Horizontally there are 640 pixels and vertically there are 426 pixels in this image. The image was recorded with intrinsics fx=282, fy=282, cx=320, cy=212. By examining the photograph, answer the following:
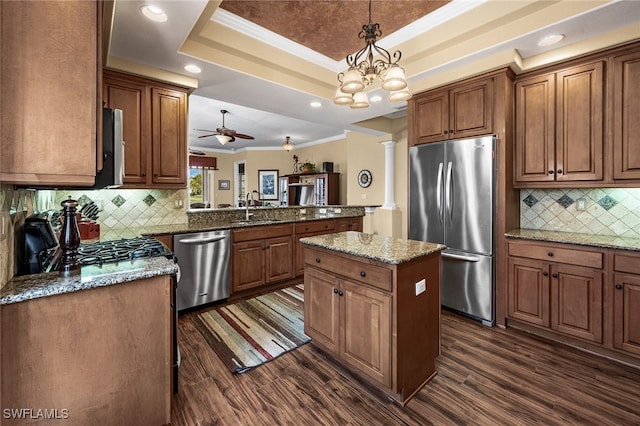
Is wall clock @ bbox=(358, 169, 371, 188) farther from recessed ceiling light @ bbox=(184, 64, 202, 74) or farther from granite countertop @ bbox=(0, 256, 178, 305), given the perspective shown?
granite countertop @ bbox=(0, 256, 178, 305)

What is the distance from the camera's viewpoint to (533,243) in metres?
2.54

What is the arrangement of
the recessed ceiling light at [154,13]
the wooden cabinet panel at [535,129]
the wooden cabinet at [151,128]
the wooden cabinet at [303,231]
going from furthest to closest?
the wooden cabinet at [303,231]
the wooden cabinet at [151,128]
the wooden cabinet panel at [535,129]
the recessed ceiling light at [154,13]

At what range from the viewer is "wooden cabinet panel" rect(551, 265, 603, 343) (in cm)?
224

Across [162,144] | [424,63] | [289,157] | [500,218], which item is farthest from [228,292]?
[289,157]

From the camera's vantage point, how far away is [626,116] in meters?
2.30

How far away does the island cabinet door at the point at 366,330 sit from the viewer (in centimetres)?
173

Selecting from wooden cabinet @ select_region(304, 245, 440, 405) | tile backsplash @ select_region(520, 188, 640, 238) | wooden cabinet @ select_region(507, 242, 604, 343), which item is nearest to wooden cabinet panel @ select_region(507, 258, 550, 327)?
wooden cabinet @ select_region(507, 242, 604, 343)

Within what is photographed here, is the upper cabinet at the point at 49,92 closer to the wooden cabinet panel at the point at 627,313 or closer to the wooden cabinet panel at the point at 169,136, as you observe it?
the wooden cabinet panel at the point at 169,136

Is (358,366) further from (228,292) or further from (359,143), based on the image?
(359,143)

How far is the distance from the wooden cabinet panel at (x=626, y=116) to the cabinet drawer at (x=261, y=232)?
3.40 m

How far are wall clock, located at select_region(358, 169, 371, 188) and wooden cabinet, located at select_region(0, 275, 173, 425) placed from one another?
504 cm

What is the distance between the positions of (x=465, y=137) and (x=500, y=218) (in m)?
0.89

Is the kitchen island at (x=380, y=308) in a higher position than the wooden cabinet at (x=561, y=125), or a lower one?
lower

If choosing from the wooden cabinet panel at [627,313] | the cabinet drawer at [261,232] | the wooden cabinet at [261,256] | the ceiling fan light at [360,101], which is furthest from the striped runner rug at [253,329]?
Result: the wooden cabinet panel at [627,313]
